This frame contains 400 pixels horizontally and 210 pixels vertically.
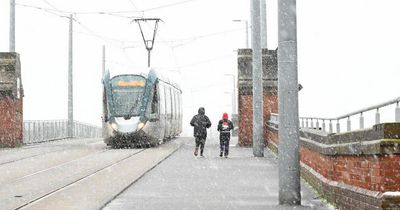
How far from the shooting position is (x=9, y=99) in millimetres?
35031

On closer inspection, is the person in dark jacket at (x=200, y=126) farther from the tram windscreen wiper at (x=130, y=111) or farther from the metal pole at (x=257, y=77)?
the tram windscreen wiper at (x=130, y=111)

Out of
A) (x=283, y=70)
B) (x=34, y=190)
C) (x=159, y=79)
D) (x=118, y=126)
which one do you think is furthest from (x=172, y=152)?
(x=283, y=70)

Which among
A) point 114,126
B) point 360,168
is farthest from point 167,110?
point 360,168

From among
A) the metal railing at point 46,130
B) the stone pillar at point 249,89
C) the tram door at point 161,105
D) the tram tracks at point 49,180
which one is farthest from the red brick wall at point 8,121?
the tram tracks at point 49,180

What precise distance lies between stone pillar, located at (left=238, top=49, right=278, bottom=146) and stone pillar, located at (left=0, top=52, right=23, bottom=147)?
948cm

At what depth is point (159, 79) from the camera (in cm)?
3406

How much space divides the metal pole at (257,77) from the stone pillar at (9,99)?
13.2 meters

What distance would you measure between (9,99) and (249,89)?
10032mm

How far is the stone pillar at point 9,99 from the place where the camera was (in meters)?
34.9

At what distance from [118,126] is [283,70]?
1931 centimetres

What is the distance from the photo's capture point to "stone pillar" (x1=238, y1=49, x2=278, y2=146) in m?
32.2

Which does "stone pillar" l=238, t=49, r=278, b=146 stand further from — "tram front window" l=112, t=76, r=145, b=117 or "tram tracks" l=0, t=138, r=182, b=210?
"tram tracks" l=0, t=138, r=182, b=210

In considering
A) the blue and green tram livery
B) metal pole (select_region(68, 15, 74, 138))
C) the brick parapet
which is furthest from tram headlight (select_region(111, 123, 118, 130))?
the brick parapet

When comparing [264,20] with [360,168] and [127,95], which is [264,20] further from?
[360,168]
